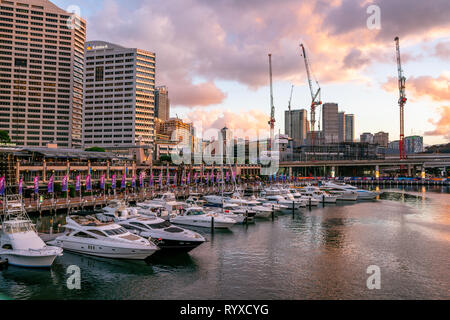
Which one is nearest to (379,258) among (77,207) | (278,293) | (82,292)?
(278,293)

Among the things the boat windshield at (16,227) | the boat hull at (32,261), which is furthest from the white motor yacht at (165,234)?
the boat windshield at (16,227)

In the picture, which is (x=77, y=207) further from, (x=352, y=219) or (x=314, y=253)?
(x=352, y=219)

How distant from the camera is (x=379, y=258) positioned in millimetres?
37312

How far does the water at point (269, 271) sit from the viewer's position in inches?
1076

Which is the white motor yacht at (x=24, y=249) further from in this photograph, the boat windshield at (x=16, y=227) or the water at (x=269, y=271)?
the water at (x=269, y=271)

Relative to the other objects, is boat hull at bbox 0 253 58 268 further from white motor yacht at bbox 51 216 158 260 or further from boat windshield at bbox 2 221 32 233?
white motor yacht at bbox 51 216 158 260

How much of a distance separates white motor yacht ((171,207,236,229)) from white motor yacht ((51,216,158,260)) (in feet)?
56.2

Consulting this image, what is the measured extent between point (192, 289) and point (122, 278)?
7228 mm

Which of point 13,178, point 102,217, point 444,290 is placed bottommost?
point 444,290

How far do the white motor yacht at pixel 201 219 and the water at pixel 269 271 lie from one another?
7.87 feet

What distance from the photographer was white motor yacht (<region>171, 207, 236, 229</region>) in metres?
51.9

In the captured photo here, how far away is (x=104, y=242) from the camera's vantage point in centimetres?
3488

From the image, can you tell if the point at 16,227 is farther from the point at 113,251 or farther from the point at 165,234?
the point at 165,234

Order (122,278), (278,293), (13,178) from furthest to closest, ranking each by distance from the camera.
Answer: (13,178), (122,278), (278,293)
